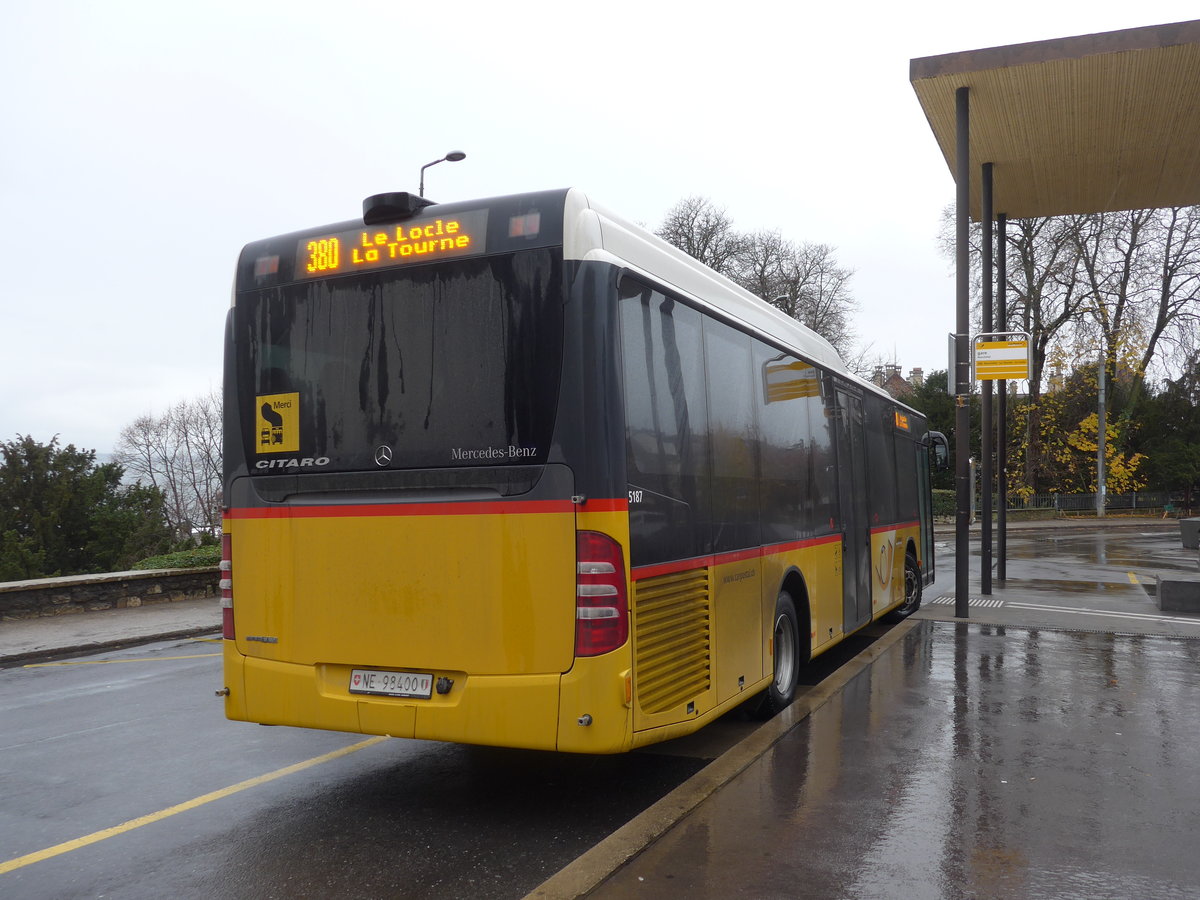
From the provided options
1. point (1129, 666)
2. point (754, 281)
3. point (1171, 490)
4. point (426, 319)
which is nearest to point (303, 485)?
point (426, 319)

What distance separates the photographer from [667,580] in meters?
5.20

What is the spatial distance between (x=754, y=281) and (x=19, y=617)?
3820cm

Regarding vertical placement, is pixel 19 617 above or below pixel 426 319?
below

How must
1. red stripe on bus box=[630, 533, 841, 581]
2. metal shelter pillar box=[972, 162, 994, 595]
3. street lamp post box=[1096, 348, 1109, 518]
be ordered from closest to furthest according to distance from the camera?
1. red stripe on bus box=[630, 533, 841, 581]
2. metal shelter pillar box=[972, 162, 994, 595]
3. street lamp post box=[1096, 348, 1109, 518]

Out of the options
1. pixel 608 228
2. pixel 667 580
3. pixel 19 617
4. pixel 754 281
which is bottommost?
pixel 19 617

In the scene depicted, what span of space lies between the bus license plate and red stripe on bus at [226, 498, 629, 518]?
0.81 meters

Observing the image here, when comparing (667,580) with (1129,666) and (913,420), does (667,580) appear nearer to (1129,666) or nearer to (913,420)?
(1129,666)

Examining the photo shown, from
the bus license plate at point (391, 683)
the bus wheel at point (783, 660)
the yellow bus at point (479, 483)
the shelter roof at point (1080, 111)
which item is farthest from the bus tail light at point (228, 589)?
the shelter roof at point (1080, 111)

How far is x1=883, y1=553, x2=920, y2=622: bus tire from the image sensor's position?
12.8 metres

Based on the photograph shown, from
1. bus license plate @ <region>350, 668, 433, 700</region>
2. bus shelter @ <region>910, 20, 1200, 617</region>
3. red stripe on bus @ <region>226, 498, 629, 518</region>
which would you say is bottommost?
bus license plate @ <region>350, 668, 433, 700</region>

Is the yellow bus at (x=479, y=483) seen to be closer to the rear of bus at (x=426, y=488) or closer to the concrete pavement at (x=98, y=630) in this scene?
the rear of bus at (x=426, y=488)

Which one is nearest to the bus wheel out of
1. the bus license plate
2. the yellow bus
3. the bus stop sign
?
the yellow bus

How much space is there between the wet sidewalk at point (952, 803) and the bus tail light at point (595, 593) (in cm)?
90

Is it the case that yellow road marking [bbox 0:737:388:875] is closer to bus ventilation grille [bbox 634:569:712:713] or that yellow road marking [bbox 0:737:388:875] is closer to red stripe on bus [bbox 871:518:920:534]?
bus ventilation grille [bbox 634:569:712:713]
